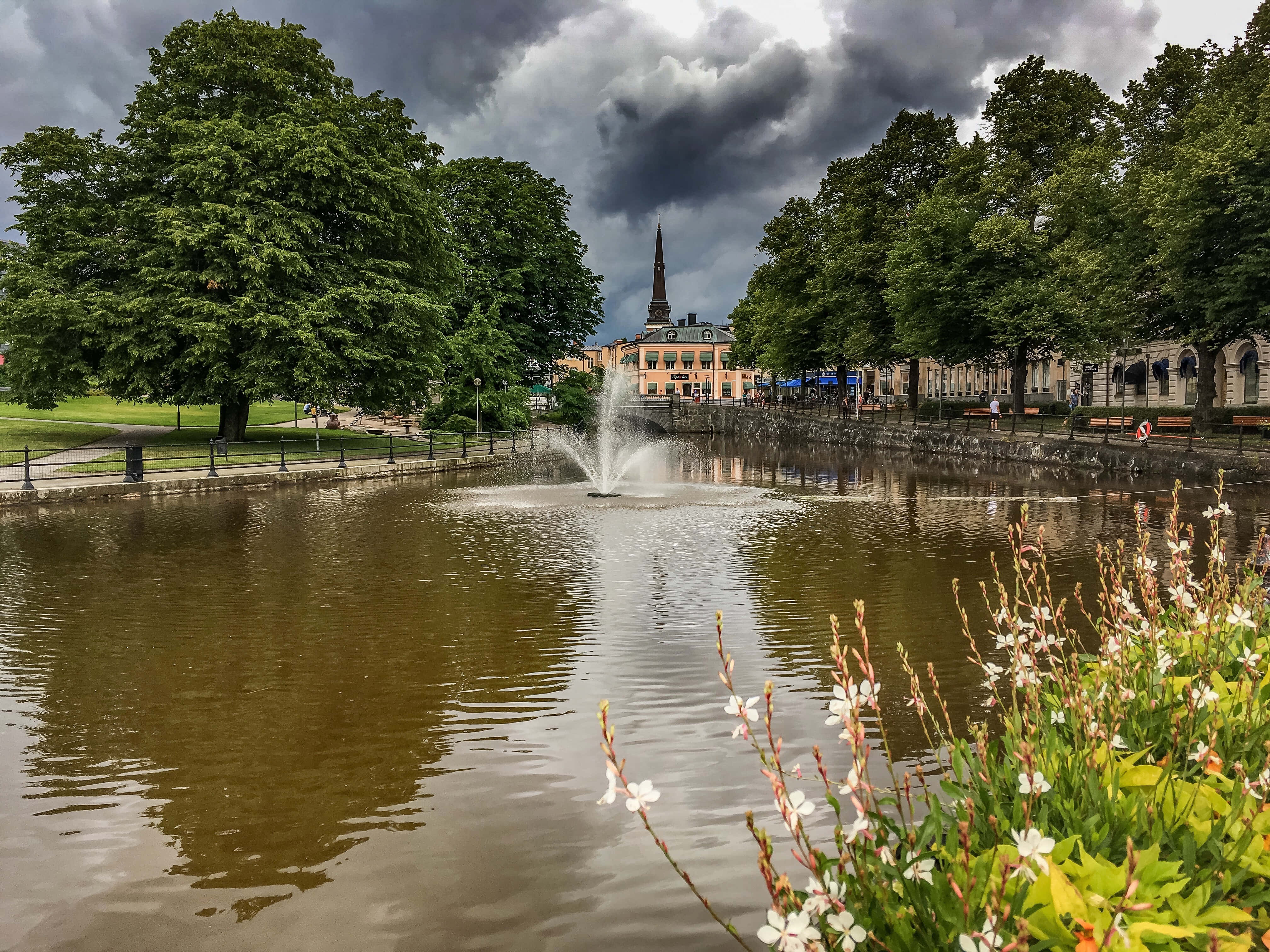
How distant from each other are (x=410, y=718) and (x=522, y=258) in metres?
46.2

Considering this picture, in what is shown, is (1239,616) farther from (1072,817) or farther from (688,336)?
(688,336)

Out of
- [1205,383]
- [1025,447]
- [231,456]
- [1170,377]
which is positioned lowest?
[1025,447]

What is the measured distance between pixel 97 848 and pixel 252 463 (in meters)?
26.2

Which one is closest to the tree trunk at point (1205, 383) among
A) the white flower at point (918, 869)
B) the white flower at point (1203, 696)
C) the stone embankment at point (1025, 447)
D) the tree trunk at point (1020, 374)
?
the stone embankment at point (1025, 447)

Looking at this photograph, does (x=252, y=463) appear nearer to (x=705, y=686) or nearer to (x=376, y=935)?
(x=705, y=686)

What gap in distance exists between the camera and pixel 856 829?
2396 millimetres

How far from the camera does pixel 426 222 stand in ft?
124

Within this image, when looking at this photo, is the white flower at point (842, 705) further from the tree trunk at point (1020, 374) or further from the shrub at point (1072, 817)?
the tree trunk at point (1020, 374)

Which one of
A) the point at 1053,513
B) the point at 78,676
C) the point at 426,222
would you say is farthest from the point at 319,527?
the point at 426,222

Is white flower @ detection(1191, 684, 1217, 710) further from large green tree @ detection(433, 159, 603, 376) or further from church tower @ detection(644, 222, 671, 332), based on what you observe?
church tower @ detection(644, 222, 671, 332)

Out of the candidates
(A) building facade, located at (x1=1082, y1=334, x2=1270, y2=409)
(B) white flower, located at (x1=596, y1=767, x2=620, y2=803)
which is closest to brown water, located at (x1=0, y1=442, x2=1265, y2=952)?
(B) white flower, located at (x1=596, y1=767, x2=620, y2=803)

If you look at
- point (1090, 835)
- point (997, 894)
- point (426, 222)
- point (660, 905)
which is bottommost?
point (660, 905)

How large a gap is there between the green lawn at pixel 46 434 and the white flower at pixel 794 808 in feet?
124

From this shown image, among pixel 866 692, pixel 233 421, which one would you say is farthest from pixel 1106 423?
pixel 866 692
